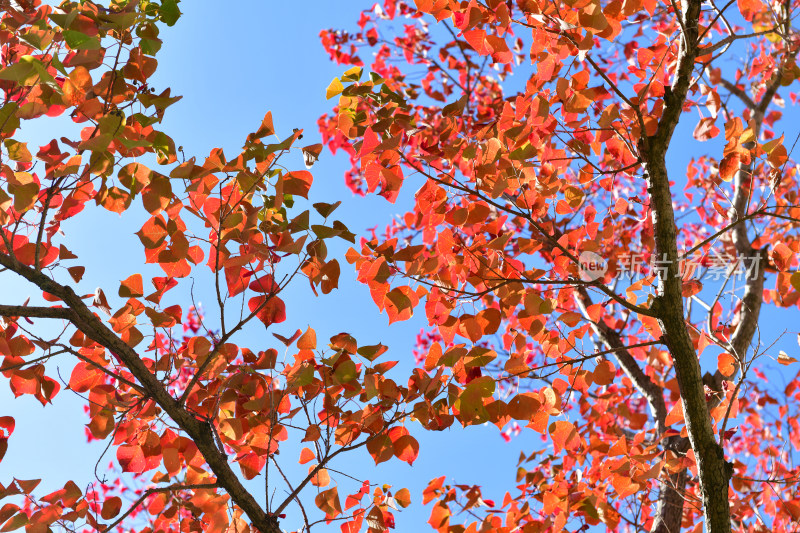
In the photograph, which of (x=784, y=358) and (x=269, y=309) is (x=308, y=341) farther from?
(x=784, y=358)

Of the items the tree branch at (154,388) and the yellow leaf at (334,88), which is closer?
the tree branch at (154,388)

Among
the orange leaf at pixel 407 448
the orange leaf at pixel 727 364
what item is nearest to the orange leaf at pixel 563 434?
the orange leaf at pixel 407 448

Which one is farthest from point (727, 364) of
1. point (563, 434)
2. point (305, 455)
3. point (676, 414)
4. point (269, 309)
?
point (269, 309)

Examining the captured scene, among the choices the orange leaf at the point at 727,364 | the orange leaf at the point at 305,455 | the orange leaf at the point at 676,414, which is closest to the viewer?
the orange leaf at the point at 305,455

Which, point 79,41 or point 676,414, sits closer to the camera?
point 79,41

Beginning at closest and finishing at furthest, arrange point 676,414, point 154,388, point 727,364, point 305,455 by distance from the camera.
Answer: point 154,388, point 305,455, point 676,414, point 727,364

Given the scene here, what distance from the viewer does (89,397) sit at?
5.54 ft

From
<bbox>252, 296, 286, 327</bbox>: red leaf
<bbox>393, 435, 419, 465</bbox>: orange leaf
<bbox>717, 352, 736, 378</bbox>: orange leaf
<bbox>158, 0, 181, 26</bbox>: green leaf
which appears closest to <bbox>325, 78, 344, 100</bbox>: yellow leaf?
<bbox>158, 0, 181, 26</bbox>: green leaf

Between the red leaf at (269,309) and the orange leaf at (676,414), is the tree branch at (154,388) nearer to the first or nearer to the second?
the red leaf at (269,309)

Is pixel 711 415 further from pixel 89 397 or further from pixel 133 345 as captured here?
pixel 89 397

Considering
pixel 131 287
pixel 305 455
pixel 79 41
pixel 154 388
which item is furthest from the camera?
pixel 305 455

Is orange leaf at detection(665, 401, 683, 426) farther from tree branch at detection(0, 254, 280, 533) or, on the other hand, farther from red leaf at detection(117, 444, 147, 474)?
red leaf at detection(117, 444, 147, 474)

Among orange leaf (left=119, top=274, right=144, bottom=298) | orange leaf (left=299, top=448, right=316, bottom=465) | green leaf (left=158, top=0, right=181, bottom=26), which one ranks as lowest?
orange leaf (left=299, top=448, right=316, bottom=465)

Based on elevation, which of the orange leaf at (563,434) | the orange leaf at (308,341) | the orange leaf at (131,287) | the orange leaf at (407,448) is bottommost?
the orange leaf at (407,448)
